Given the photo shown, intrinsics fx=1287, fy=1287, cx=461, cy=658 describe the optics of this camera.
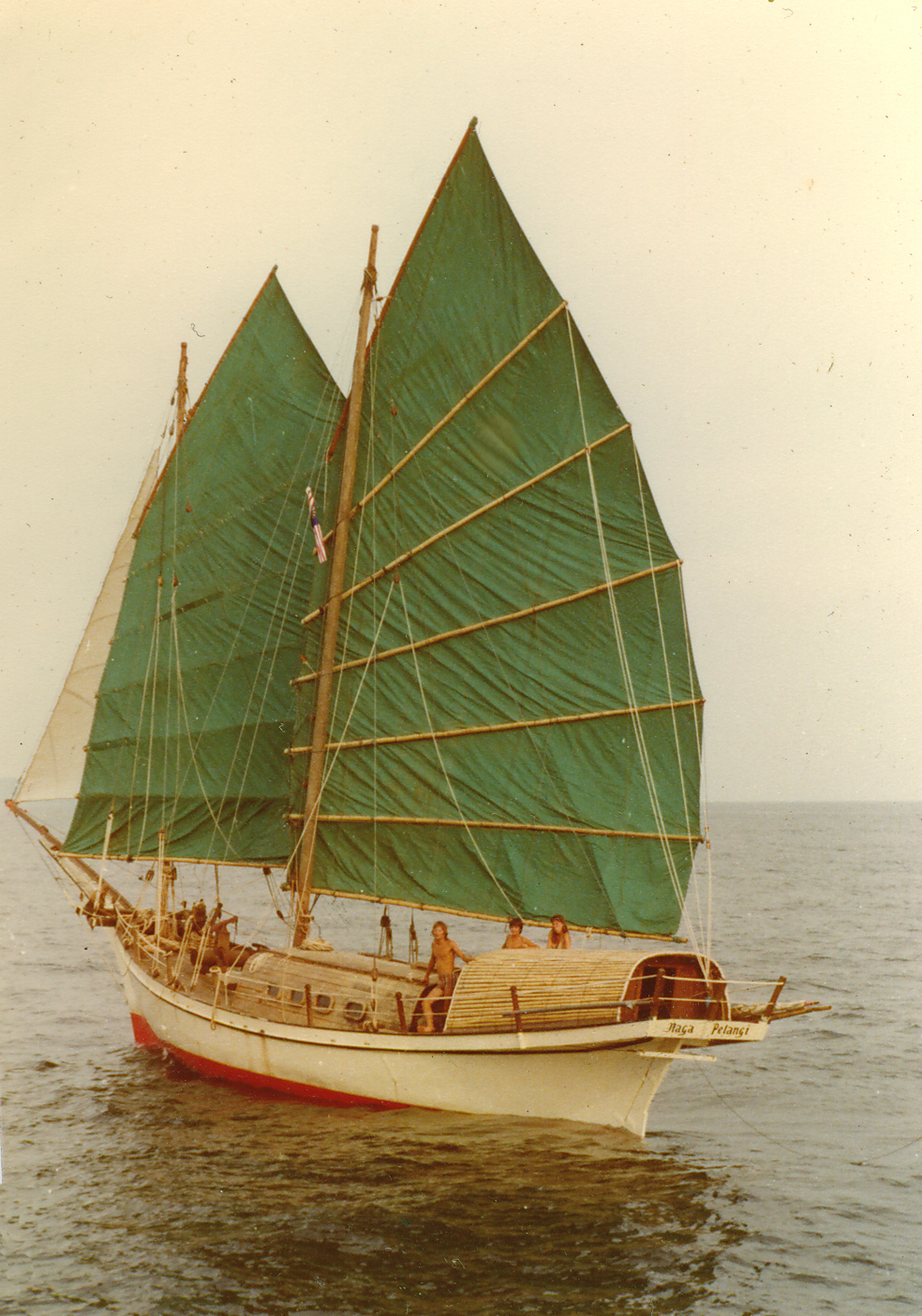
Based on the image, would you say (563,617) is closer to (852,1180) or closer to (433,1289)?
(852,1180)

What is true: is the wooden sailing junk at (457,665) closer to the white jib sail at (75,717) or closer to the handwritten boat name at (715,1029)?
the handwritten boat name at (715,1029)

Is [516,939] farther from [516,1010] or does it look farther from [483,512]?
[483,512]

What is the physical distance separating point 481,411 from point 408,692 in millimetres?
4186

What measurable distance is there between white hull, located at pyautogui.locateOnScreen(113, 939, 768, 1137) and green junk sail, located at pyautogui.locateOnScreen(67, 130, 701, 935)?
3096 mm

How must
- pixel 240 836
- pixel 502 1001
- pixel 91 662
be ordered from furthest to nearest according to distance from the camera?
pixel 91 662
pixel 240 836
pixel 502 1001

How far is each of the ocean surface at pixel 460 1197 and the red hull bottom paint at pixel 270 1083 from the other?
0.61 ft

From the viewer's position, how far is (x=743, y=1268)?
1112cm

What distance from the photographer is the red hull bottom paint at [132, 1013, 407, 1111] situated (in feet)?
49.8

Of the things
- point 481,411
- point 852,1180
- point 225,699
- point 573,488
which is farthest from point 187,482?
point 852,1180

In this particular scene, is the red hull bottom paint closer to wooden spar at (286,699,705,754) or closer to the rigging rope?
wooden spar at (286,699,705,754)

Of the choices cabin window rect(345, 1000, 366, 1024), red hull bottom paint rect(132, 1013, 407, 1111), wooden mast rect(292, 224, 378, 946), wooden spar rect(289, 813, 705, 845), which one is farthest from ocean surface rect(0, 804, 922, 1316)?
wooden spar rect(289, 813, 705, 845)

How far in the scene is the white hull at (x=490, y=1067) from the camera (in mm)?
13320

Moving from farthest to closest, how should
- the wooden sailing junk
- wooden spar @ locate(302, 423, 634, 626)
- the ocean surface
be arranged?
wooden spar @ locate(302, 423, 634, 626), the wooden sailing junk, the ocean surface

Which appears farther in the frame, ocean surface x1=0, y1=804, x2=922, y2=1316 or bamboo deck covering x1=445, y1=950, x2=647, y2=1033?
bamboo deck covering x1=445, y1=950, x2=647, y2=1033
